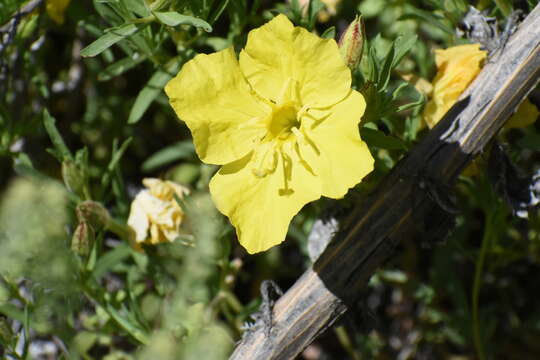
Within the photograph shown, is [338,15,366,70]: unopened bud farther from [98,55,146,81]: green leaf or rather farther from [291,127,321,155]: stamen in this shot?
[98,55,146,81]: green leaf

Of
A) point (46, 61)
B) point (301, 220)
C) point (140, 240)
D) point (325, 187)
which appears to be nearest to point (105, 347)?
point (140, 240)

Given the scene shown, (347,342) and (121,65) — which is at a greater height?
(121,65)

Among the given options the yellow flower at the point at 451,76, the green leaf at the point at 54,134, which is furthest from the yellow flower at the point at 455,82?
the green leaf at the point at 54,134

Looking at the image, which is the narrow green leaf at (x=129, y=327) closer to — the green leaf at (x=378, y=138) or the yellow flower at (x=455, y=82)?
the green leaf at (x=378, y=138)

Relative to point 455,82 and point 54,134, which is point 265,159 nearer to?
point 455,82

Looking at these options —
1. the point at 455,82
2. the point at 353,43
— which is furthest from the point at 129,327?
the point at 455,82

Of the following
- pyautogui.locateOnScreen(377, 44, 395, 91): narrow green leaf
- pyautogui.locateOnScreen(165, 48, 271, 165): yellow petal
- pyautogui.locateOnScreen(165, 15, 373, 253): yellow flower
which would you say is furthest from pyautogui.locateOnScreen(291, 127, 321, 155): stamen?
pyautogui.locateOnScreen(377, 44, 395, 91): narrow green leaf

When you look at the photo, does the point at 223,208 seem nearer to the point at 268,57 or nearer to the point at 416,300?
the point at 268,57
